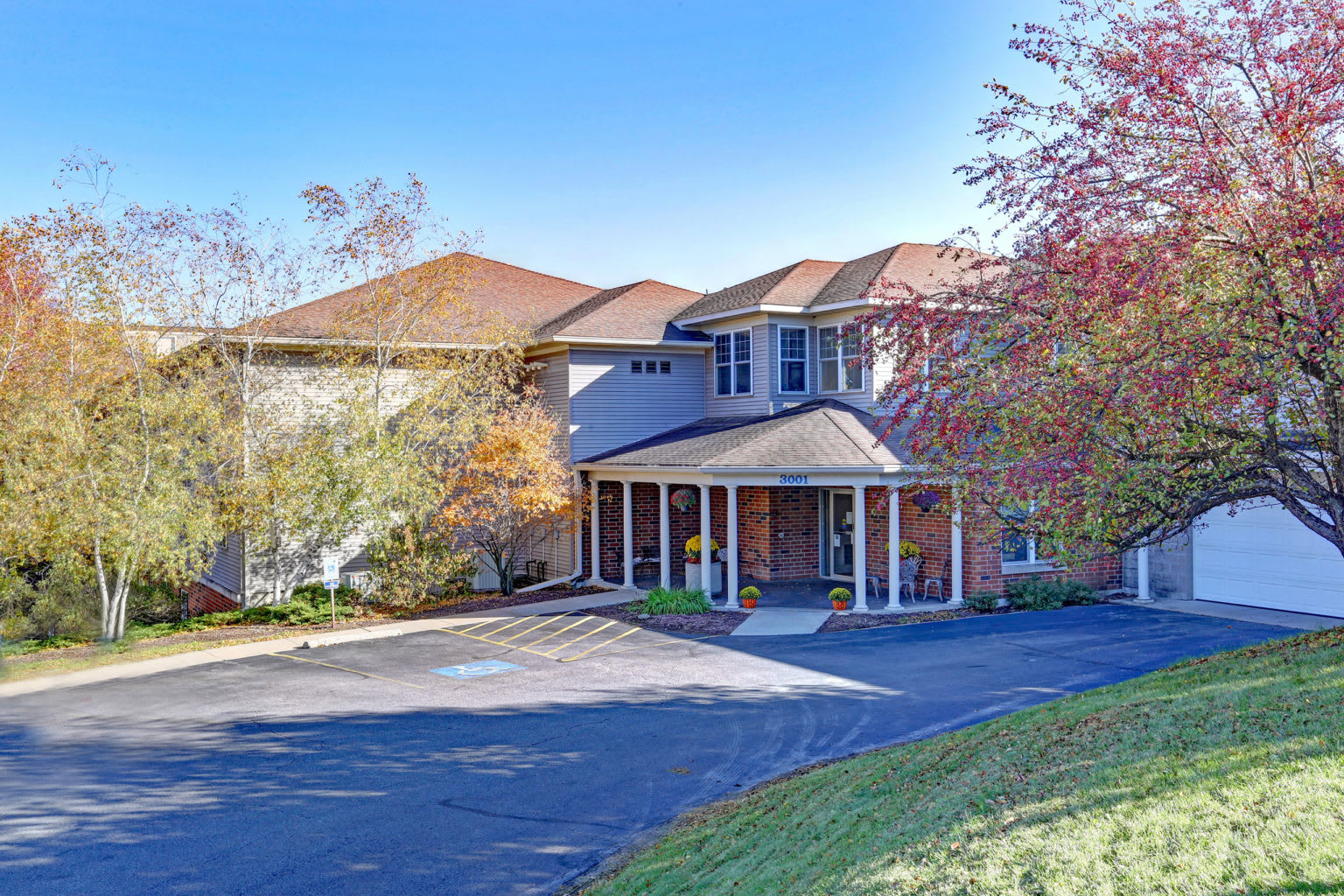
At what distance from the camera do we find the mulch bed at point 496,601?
2036 cm

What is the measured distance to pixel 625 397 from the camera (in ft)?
78.5

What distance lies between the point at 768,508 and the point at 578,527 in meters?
4.74

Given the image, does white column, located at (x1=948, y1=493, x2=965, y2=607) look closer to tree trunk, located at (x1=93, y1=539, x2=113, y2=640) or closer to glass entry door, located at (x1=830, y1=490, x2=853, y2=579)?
glass entry door, located at (x1=830, y1=490, x2=853, y2=579)

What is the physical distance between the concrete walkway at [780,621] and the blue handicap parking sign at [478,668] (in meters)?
4.13

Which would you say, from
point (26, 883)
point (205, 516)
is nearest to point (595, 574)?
point (205, 516)

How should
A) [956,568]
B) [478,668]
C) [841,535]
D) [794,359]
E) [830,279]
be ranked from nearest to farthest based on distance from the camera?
[478,668]
[956,568]
[841,535]
[794,359]
[830,279]

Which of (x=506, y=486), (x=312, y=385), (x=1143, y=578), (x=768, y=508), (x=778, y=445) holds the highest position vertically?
(x=312, y=385)

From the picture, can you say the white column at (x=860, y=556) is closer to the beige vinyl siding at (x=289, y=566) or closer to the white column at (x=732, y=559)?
the white column at (x=732, y=559)

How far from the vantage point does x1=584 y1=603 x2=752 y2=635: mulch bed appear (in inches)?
672

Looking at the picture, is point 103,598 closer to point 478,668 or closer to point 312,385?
point 312,385

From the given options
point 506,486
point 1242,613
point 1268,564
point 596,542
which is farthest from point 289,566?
point 1268,564

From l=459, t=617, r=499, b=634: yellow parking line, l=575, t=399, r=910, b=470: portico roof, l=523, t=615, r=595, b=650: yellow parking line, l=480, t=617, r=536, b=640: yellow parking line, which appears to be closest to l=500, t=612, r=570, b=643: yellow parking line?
l=480, t=617, r=536, b=640: yellow parking line

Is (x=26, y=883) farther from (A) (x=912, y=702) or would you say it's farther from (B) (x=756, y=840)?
(A) (x=912, y=702)

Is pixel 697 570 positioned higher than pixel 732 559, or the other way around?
pixel 732 559
